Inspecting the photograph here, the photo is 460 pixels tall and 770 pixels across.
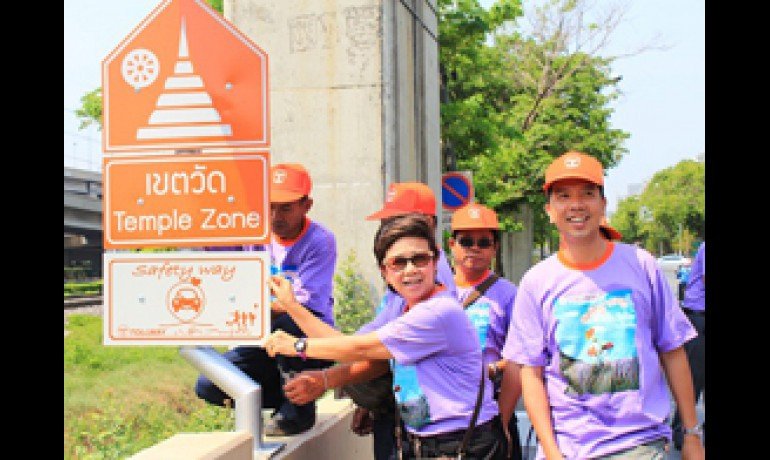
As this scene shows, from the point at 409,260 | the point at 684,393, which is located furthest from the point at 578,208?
the point at 684,393

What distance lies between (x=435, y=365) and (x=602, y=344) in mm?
648

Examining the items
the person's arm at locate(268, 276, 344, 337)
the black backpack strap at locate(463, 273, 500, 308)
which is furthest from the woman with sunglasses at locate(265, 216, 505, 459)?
the black backpack strap at locate(463, 273, 500, 308)

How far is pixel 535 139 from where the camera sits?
2970 centimetres

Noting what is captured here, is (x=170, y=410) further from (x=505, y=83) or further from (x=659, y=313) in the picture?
(x=505, y=83)

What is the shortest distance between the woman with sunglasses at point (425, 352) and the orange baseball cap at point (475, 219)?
4.17ft

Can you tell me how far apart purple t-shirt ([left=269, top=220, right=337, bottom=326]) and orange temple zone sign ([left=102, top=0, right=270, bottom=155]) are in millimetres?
1094

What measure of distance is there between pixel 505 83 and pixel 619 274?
1000 inches

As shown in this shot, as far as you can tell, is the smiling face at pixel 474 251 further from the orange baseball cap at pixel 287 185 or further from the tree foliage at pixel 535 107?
the tree foliage at pixel 535 107

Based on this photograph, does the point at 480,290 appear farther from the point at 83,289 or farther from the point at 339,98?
the point at 83,289

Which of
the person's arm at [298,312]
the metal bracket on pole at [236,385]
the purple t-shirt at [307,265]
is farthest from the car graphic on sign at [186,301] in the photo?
the purple t-shirt at [307,265]

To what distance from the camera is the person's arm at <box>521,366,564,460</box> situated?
139 inches

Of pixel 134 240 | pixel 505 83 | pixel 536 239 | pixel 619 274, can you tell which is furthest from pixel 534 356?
pixel 536 239

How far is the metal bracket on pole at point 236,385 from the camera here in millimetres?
4363
